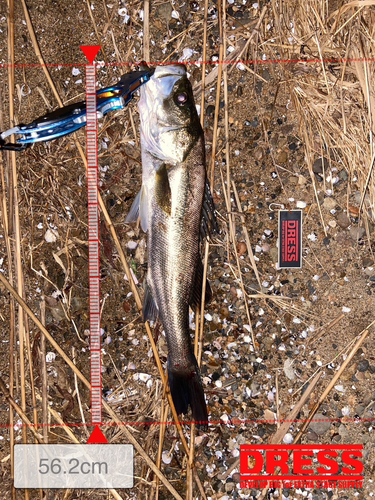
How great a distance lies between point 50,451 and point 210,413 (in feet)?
3.98

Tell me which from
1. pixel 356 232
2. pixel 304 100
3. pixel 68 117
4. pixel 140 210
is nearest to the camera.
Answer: pixel 68 117

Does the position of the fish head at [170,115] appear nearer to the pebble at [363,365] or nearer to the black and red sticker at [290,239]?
the black and red sticker at [290,239]

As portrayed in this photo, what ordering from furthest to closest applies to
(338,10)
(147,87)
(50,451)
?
(50,451)
(338,10)
(147,87)

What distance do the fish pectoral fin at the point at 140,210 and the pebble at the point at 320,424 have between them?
1911 mm

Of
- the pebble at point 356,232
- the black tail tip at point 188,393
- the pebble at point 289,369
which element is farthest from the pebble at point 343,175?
the black tail tip at point 188,393

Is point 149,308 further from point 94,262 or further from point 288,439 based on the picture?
point 288,439

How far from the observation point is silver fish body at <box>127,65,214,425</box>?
2482 millimetres

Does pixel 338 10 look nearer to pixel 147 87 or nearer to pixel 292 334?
pixel 147 87

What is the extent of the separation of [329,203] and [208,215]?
98 cm

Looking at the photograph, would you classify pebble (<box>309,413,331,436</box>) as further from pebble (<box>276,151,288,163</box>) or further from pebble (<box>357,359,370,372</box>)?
pebble (<box>276,151,288,163</box>)

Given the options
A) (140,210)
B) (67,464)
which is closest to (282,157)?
(140,210)

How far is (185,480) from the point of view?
116 inches

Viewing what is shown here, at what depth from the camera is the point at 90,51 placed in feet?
9.48

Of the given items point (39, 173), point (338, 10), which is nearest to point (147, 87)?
point (39, 173)
